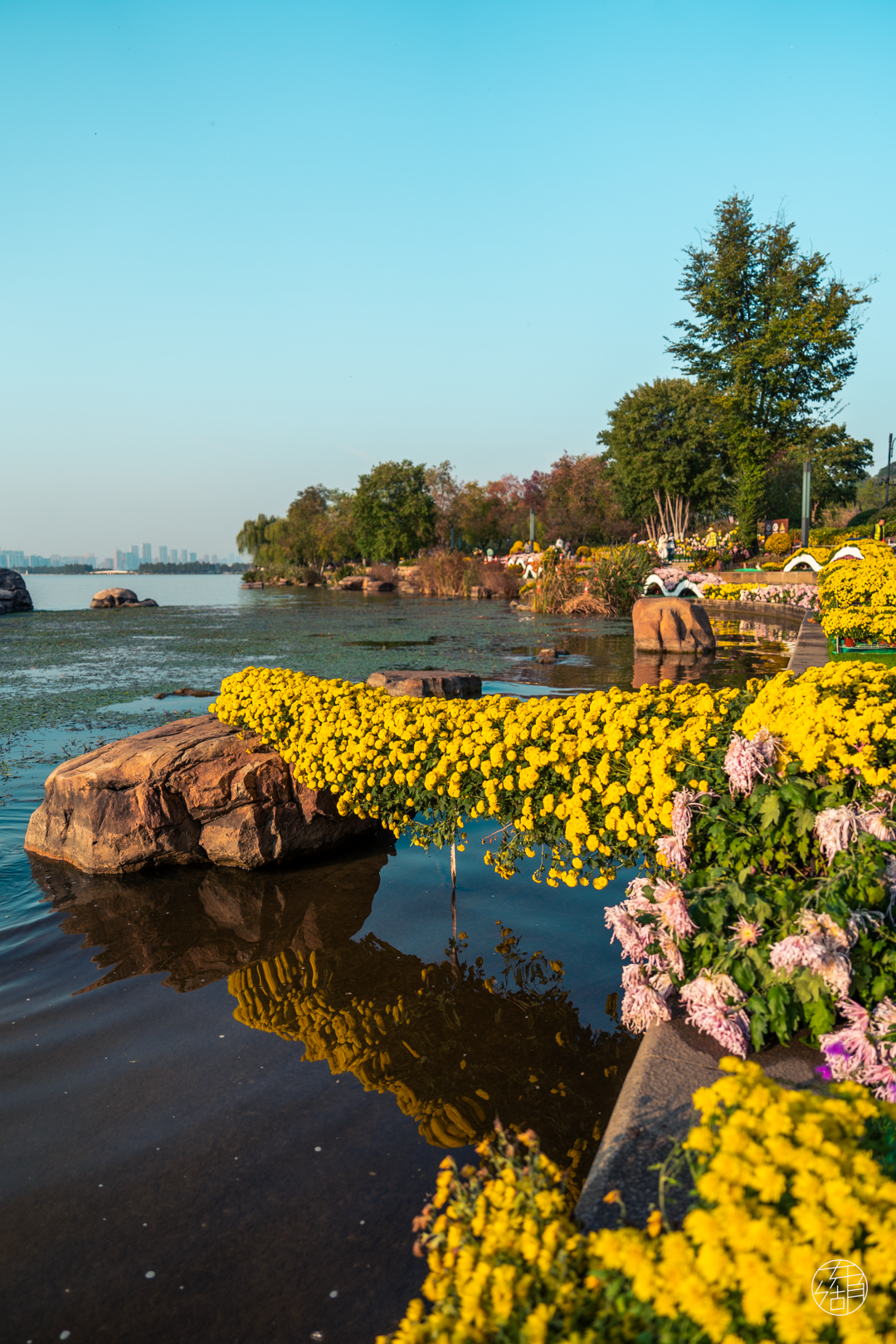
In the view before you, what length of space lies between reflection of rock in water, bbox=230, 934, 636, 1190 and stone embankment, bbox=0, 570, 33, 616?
3700cm

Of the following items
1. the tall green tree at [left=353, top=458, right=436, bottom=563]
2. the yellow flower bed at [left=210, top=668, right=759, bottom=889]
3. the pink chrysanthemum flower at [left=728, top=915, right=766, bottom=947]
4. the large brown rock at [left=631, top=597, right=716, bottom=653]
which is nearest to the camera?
the pink chrysanthemum flower at [left=728, top=915, right=766, bottom=947]

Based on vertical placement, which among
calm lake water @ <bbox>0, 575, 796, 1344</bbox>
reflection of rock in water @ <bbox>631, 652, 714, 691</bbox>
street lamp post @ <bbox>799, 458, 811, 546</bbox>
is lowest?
calm lake water @ <bbox>0, 575, 796, 1344</bbox>

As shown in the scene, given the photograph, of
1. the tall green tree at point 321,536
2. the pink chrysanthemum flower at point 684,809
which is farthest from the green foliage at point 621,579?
the tall green tree at point 321,536

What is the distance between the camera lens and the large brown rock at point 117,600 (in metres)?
39.9

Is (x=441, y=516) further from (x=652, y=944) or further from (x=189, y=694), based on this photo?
(x=652, y=944)

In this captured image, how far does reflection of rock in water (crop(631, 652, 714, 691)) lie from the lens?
13461 millimetres

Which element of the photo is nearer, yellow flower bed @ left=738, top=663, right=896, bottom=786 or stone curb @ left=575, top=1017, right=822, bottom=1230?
stone curb @ left=575, top=1017, right=822, bottom=1230

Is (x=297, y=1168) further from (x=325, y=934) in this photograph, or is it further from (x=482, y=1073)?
(x=325, y=934)

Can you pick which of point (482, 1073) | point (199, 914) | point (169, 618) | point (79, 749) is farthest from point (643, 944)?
point (169, 618)

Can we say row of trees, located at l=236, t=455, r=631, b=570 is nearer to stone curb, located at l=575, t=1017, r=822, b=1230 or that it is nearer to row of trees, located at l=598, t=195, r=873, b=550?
row of trees, located at l=598, t=195, r=873, b=550

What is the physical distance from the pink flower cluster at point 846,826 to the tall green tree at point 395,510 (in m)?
67.4

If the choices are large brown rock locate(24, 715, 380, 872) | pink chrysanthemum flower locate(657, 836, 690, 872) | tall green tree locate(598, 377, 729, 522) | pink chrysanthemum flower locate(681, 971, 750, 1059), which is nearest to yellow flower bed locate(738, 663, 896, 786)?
pink chrysanthemum flower locate(657, 836, 690, 872)

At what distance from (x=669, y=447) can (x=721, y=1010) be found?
158 feet

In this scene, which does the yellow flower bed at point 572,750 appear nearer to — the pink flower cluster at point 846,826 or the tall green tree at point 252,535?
the pink flower cluster at point 846,826
